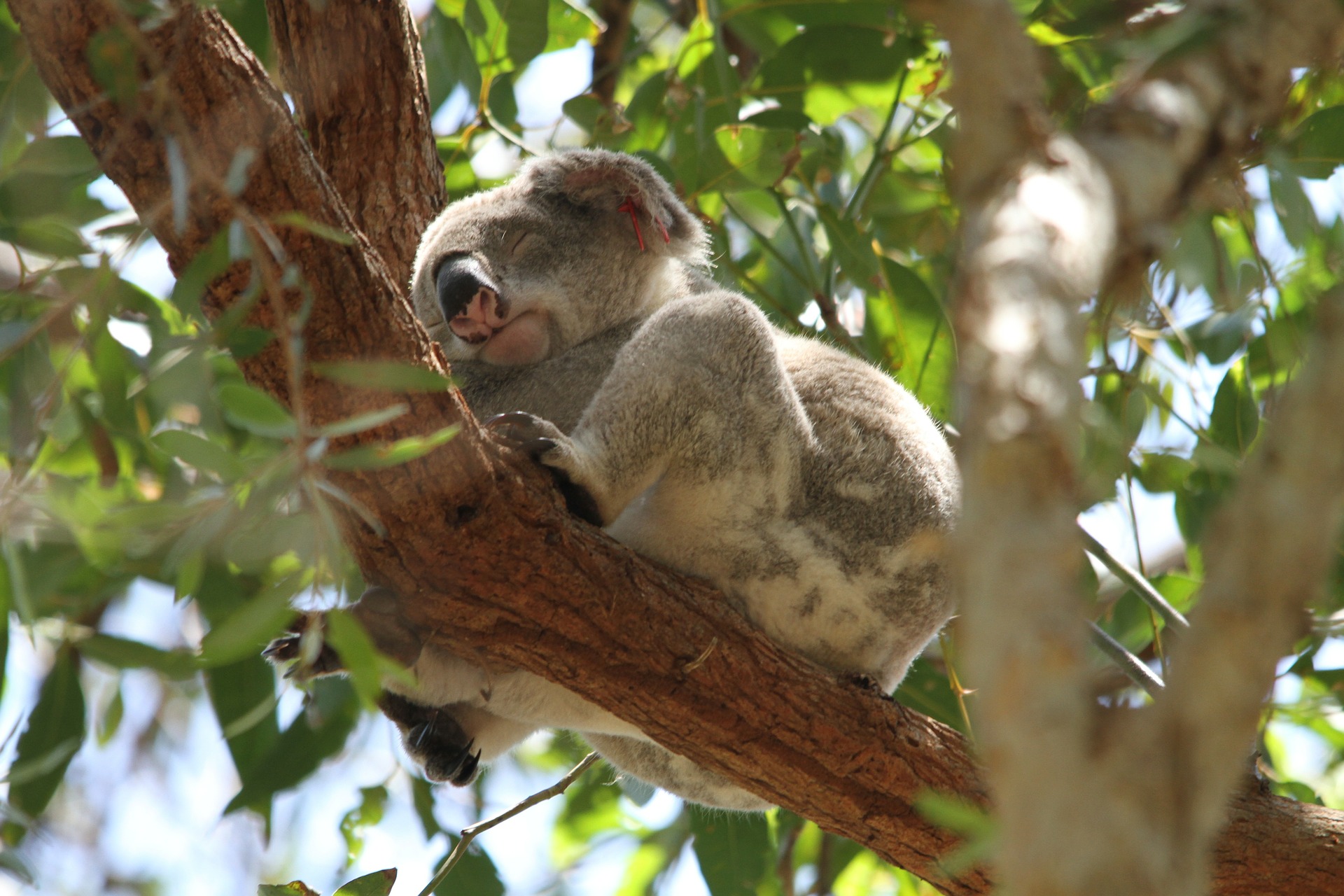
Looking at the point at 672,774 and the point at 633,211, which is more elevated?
the point at 633,211

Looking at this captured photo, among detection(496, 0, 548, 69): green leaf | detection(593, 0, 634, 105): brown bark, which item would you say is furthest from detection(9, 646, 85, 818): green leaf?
detection(593, 0, 634, 105): brown bark

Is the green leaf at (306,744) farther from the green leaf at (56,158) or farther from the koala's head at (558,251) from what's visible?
the green leaf at (56,158)

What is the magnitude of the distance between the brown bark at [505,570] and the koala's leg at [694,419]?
140 mm

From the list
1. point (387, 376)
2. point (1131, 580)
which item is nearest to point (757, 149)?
point (1131, 580)

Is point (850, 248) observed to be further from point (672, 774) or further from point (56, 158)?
point (56, 158)

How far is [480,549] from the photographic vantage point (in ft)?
6.31

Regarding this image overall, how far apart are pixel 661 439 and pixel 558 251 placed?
92 centimetres

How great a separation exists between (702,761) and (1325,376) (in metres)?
1.77

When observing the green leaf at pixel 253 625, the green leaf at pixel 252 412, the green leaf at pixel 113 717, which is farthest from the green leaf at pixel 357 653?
the green leaf at pixel 113 717

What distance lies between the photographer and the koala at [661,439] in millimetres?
2223

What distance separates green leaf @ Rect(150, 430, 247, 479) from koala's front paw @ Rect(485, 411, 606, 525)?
0.81 m

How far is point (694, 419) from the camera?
2215 mm

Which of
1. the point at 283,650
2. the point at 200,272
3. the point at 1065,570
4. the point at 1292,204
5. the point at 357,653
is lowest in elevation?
the point at 283,650

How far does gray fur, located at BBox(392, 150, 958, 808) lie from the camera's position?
223cm
